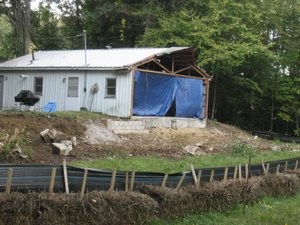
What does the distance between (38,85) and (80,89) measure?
9.66 feet

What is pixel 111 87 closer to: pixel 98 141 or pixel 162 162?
pixel 98 141

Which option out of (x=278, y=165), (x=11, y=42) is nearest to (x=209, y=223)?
(x=278, y=165)

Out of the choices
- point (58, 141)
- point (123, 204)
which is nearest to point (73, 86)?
point (58, 141)

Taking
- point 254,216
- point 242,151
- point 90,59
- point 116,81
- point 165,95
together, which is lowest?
point 254,216

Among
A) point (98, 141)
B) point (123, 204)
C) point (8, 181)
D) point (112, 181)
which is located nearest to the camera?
point (8, 181)

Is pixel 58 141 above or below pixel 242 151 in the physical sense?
above

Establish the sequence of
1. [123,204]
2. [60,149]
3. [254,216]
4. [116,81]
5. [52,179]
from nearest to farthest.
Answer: [52,179]
[123,204]
[254,216]
[60,149]
[116,81]

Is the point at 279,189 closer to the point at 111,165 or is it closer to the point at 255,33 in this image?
the point at 111,165

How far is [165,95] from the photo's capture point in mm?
23609

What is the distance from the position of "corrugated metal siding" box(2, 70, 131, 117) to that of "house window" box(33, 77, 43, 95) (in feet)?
0.55

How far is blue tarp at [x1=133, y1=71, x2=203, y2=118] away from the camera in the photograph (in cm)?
2225

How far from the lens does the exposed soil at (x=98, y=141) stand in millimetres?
14070

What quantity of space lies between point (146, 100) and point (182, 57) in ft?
10.7

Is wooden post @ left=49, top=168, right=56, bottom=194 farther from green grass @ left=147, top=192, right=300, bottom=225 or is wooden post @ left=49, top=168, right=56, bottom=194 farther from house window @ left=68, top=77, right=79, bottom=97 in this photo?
house window @ left=68, top=77, right=79, bottom=97
